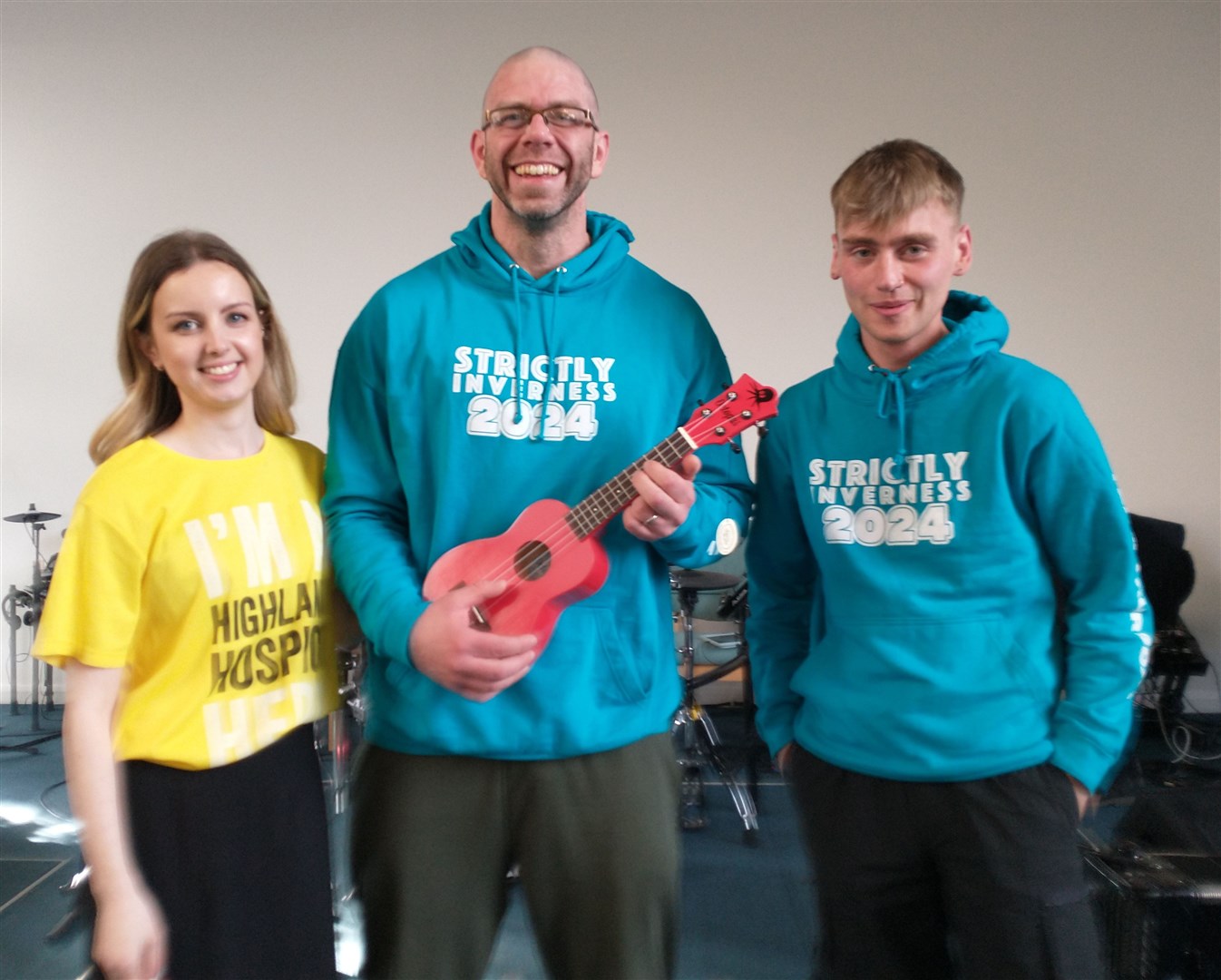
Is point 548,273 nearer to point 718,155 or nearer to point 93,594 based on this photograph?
point 93,594

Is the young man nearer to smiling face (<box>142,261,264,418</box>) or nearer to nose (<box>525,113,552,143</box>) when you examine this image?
nose (<box>525,113,552,143</box>)

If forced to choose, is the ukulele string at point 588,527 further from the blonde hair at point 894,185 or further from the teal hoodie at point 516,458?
the blonde hair at point 894,185

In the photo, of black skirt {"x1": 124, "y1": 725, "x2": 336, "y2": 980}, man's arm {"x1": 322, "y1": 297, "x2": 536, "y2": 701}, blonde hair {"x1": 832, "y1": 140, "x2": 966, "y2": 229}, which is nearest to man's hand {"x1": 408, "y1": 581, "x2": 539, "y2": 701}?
man's arm {"x1": 322, "y1": 297, "x2": 536, "y2": 701}

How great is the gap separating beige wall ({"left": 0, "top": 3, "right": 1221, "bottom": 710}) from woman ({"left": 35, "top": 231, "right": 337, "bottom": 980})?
14.1 ft

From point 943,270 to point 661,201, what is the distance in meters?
4.18

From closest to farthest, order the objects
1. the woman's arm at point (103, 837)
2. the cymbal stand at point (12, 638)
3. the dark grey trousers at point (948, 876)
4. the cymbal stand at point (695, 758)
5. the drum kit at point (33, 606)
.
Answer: the woman's arm at point (103, 837) → the dark grey trousers at point (948, 876) → the cymbal stand at point (695, 758) → the drum kit at point (33, 606) → the cymbal stand at point (12, 638)

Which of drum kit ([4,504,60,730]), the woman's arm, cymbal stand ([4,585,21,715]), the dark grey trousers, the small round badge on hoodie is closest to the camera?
the woman's arm

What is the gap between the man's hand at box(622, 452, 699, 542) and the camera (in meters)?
1.29

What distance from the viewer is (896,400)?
145cm

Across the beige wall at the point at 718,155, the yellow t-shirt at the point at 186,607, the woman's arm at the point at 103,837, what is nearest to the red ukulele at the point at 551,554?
the yellow t-shirt at the point at 186,607

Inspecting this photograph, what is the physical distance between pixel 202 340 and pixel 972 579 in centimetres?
116

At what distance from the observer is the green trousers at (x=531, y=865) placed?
4.54ft

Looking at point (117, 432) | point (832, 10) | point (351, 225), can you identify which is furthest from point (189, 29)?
point (117, 432)

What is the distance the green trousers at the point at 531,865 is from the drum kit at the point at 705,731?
7.36ft
